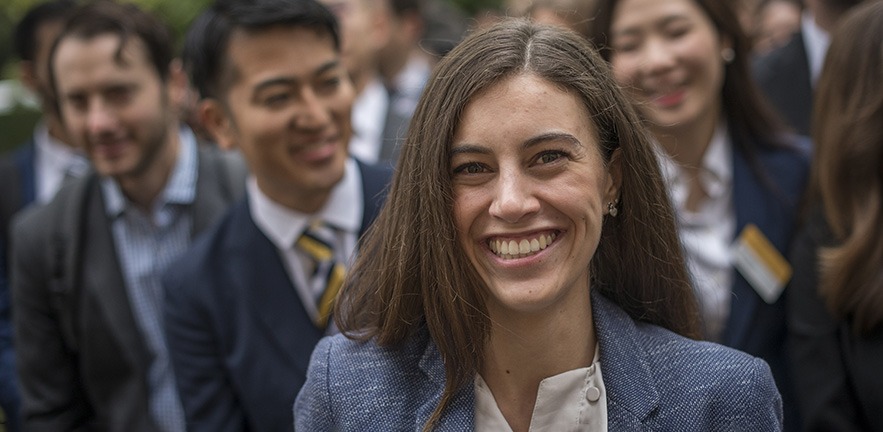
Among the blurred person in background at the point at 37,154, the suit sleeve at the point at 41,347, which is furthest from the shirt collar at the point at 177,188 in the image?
the blurred person in background at the point at 37,154

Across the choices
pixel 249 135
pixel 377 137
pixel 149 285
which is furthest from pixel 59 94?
pixel 377 137

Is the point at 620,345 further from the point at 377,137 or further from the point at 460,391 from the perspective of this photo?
the point at 377,137

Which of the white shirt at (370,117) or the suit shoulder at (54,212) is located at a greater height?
the suit shoulder at (54,212)

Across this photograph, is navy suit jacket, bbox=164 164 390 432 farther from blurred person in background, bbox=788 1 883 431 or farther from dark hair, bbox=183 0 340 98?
blurred person in background, bbox=788 1 883 431

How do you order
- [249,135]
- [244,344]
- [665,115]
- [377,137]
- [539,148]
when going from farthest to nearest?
[377,137]
[665,115]
[249,135]
[244,344]
[539,148]

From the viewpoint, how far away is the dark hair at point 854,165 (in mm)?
3188

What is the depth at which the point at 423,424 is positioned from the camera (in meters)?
2.33

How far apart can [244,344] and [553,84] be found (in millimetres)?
1424

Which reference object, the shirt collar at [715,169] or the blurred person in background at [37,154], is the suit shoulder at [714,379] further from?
the blurred person in background at [37,154]

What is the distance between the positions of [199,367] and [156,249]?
3.39 feet

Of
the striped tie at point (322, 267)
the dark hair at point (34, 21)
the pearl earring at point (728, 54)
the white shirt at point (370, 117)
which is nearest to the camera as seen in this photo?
the striped tie at point (322, 267)

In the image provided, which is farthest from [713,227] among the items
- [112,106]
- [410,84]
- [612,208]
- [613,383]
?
[410,84]

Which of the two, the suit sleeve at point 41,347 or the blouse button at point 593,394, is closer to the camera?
the blouse button at point 593,394

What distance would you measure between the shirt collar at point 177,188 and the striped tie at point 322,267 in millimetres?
829
